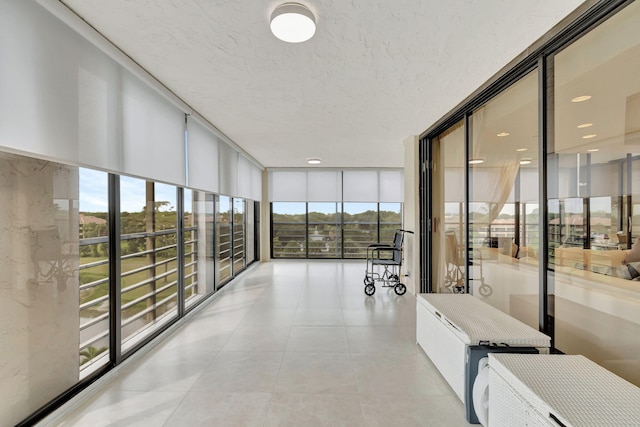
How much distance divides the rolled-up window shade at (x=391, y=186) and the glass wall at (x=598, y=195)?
234 inches

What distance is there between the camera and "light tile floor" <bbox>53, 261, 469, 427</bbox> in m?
1.96

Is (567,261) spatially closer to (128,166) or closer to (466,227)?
(466,227)

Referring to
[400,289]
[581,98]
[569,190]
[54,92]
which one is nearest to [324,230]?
[400,289]

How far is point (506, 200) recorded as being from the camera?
2662 mm

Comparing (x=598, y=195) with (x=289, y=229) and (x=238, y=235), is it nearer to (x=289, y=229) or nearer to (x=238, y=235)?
(x=238, y=235)

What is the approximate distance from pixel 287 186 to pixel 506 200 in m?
6.22

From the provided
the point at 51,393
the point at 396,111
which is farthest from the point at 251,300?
the point at 396,111

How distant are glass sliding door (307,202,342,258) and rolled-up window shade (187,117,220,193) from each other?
13.2 ft

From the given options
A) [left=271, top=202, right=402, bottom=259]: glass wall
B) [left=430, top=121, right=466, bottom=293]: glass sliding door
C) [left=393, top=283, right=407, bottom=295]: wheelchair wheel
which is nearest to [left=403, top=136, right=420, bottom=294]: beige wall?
[left=393, top=283, right=407, bottom=295]: wheelchair wheel

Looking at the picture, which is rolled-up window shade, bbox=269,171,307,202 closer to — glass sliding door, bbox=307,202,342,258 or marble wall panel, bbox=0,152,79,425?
glass sliding door, bbox=307,202,342,258

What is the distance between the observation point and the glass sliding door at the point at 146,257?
2.82m

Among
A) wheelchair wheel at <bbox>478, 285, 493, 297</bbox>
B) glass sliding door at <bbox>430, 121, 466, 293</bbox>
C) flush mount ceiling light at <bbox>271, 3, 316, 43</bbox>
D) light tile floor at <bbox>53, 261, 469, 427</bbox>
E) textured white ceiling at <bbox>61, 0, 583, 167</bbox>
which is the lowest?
light tile floor at <bbox>53, 261, 469, 427</bbox>

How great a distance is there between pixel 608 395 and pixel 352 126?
→ 3.74 meters

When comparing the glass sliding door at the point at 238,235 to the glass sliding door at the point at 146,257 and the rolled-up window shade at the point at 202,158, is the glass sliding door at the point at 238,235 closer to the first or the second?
the rolled-up window shade at the point at 202,158
